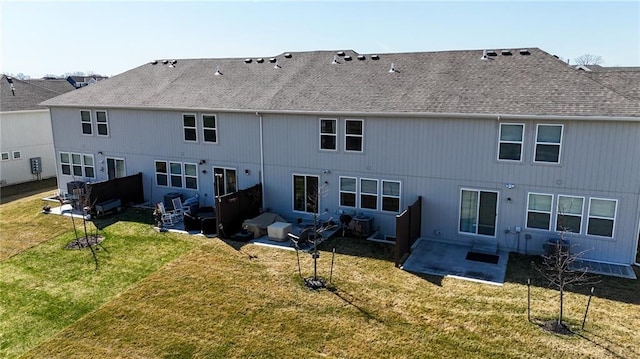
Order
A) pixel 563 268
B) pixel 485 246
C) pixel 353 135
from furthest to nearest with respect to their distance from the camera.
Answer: pixel 353 135, pixel 485 246, pixel 563 268

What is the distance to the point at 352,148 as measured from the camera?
16125mm

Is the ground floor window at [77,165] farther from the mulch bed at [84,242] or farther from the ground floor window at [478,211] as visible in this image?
the ground floor window at [478,211]

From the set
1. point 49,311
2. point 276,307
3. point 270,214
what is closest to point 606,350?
point 276,307

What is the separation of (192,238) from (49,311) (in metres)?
5.57

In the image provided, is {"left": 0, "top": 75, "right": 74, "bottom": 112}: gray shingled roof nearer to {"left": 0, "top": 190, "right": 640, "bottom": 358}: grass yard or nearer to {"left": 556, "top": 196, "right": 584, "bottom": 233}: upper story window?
{"left": 0, "top": 190, "right": 640, "bottom": 358}: grass yard

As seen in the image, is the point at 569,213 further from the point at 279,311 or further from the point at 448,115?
the point at 279,311

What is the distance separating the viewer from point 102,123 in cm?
2095

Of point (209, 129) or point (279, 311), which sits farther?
point (209, 129)

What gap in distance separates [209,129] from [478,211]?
35.9 feet

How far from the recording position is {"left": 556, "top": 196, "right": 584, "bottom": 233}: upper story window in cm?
1346

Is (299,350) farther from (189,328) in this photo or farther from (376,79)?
(376,79)

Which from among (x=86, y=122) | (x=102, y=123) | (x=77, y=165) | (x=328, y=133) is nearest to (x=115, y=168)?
(x=102, y=123)

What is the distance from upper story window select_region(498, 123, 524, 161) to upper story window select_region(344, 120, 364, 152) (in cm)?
461

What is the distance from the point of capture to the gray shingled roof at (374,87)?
546 inches
